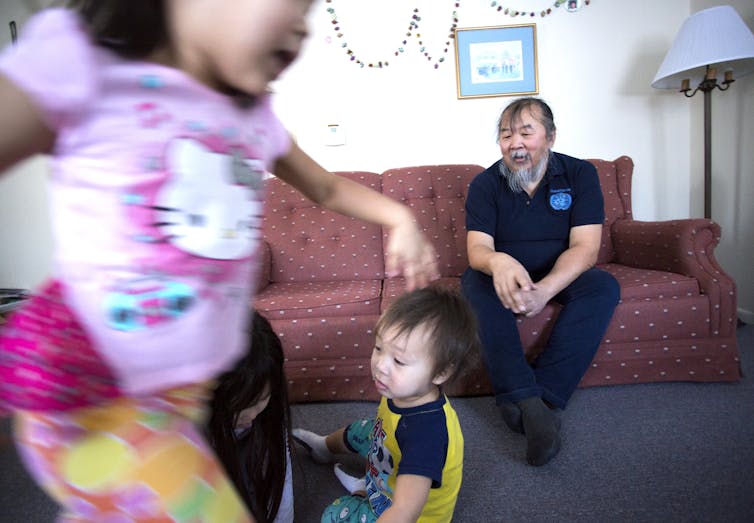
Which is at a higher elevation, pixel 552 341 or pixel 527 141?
pixel 527 141

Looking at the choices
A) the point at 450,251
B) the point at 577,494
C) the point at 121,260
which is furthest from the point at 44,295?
the point at 450,251

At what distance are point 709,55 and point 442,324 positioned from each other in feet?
6.95

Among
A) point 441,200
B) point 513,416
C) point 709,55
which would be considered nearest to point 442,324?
point 513,416

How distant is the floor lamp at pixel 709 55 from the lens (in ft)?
6.81

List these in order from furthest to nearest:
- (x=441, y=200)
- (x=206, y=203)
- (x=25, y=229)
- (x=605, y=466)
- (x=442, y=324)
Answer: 1. (x=25, y=229)
2. (x=441, y=200)
3. (x=605, y=466)
4. (x=442, y=324)
5. (x=206, y=203)

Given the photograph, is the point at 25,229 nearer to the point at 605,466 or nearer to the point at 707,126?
the point at 605,466

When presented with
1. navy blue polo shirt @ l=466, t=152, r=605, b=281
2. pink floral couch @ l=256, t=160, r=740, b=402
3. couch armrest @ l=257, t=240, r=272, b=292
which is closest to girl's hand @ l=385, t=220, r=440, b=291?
pink floral couch @ l=256, t=160, r=740, b=402

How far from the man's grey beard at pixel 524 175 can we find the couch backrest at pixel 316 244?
76 centimetres

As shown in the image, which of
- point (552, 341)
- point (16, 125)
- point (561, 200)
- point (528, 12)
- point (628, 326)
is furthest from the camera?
point (528, 12)

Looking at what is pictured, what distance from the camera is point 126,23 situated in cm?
38

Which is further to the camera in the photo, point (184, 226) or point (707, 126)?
point (707, 126)

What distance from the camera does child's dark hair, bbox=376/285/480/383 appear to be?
96 centimetres

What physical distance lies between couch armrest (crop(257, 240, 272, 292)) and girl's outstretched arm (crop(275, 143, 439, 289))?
1349mm

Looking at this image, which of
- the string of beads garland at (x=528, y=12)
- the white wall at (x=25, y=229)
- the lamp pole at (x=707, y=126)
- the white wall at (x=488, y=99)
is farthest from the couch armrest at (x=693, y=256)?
the white wall at (x=25, y=229)
